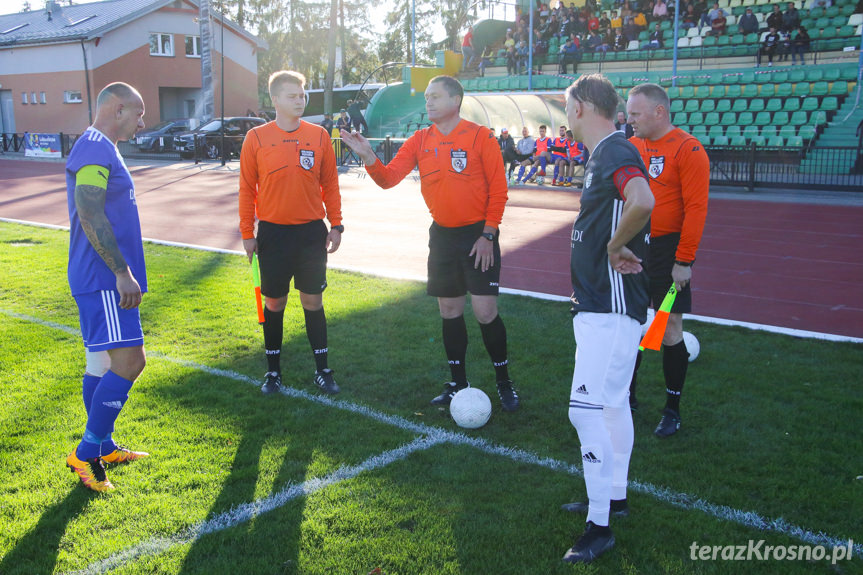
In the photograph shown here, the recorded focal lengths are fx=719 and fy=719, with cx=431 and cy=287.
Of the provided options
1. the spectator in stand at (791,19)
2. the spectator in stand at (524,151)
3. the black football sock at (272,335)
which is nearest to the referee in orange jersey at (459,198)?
the black football sock at (272,335)

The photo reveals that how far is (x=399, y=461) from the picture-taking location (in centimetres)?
410

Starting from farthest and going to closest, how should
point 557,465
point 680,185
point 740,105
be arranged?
point 740,105
point 680,185
point 557,465

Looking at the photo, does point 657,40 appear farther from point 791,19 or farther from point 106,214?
point 106,214

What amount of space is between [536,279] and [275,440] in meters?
5.16

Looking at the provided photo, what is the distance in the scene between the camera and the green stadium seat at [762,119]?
73.3 ft

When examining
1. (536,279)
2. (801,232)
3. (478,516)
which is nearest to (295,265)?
(478,516)

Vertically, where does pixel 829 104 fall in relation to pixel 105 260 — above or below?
above

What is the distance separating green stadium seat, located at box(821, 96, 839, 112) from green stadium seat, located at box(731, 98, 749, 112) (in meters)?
2.21

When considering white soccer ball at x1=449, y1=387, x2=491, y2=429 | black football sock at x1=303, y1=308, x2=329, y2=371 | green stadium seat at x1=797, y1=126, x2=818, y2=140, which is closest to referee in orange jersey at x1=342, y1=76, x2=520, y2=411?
white soccer ball at x1=449, y1=387, x2=491, y2=429

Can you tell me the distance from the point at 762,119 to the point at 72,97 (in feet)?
114

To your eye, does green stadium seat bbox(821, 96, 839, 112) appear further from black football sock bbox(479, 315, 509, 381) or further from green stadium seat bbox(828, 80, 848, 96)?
black football sock bbox(479, 315, 509, 381)

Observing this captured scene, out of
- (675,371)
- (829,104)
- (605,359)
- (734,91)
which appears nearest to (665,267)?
→ (675,371)

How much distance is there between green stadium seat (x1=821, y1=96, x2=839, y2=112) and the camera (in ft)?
71.8

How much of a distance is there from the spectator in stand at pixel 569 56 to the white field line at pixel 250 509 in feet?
92.0
